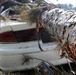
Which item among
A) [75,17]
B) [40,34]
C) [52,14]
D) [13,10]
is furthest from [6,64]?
[13,10]

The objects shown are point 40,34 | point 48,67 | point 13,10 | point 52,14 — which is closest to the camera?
point 52,14

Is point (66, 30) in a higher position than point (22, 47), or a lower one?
higher

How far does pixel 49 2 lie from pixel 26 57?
93 cm

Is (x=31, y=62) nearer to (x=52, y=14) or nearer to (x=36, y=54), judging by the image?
(x=36, y=54)

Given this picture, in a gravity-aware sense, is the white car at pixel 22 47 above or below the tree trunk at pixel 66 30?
below

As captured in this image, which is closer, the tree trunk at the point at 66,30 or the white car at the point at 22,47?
the tree trunk at the point at 66,30

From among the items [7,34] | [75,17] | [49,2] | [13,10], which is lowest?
[13,10]

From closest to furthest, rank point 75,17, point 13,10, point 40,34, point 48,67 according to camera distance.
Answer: point 75,17 < point 48,67 < point 40,34 < point 13,10

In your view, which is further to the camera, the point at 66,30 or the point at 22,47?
the point at 22,47

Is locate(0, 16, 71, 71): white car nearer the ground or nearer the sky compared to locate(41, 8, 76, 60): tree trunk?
nearer the ground

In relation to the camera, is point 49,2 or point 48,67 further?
point 49,2

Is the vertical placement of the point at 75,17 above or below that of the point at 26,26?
above

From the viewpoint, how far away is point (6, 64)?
15.1ft

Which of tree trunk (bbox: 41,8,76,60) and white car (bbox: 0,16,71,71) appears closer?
tree trunk (bbox: 41,8,76,60)
